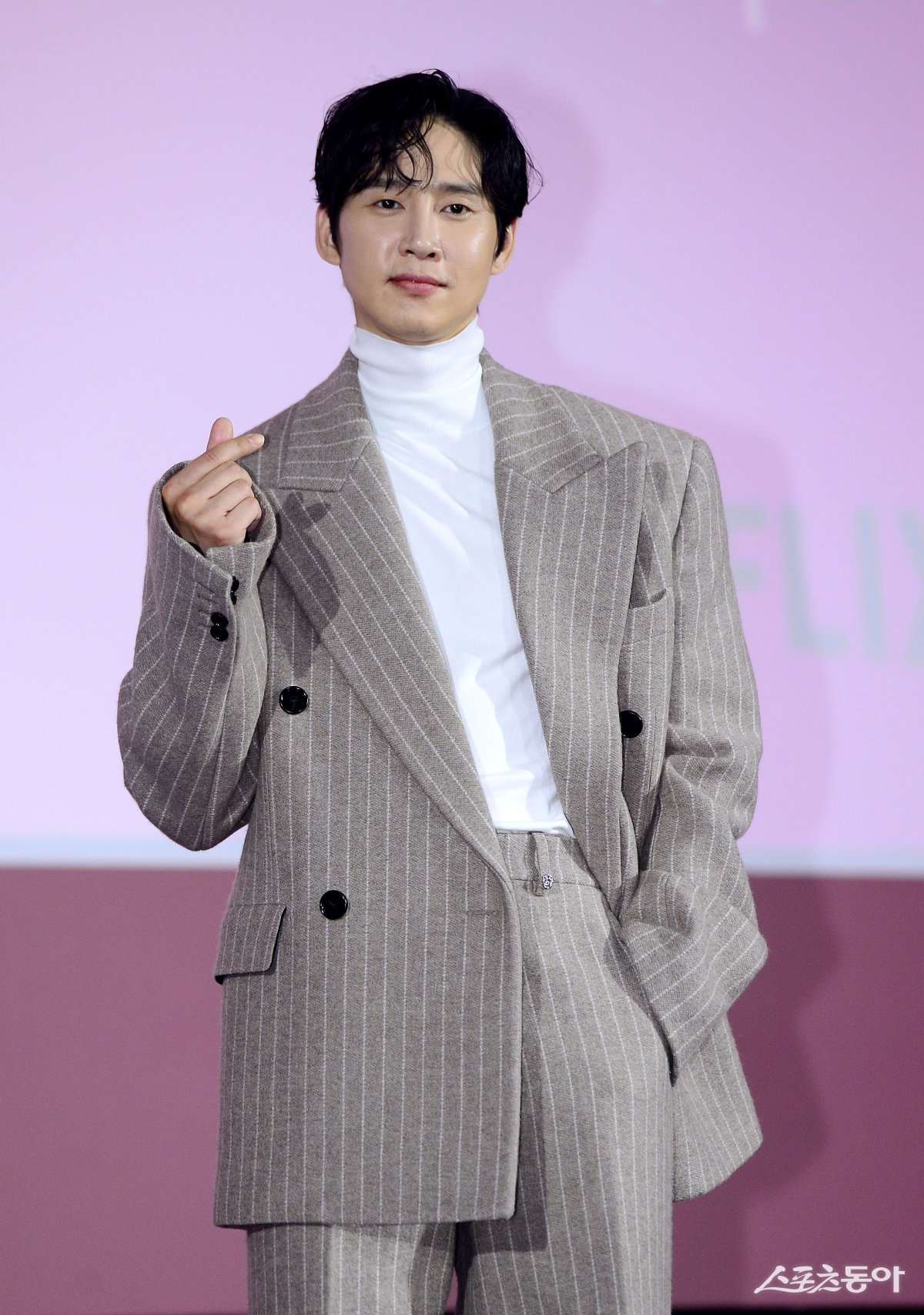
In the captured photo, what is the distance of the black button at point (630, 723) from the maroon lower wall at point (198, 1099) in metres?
0.99

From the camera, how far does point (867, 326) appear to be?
2443 mm

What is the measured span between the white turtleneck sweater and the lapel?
26mm

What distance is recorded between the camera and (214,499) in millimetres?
1375

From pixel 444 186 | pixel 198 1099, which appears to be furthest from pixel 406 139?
pixel 198 1099

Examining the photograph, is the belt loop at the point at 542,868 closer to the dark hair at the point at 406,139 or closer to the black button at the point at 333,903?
the black button at the point at 333,903

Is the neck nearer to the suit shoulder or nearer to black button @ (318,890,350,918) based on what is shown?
the suit shoulder

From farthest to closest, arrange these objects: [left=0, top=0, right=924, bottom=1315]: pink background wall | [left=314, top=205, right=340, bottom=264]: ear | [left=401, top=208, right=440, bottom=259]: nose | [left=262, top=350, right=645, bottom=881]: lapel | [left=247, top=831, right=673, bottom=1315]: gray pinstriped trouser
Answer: [left=0, top=0, right=924, bottom=1315]: pink background wall, [left=314, top=205, right=340, bottom=264]: ear, [left=401, top=208, right=440, bottom=259]: nose, [left=262, top=350, right=645, bottom=881]: lapel, [left=247, top=831, right=673, bottom=1315]: gray pinstriped trouser

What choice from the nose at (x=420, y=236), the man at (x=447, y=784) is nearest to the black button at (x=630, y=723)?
the man at (x=447, y=784)

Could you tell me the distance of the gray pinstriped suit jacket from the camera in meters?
1.31

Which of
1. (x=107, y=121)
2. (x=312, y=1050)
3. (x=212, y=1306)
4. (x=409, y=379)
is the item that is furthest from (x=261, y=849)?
(x=107, y=121)

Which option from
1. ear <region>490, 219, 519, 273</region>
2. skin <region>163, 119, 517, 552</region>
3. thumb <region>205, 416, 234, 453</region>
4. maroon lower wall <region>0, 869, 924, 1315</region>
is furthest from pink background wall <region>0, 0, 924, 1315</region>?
thumb <region>205, 416, 234, 453</region>

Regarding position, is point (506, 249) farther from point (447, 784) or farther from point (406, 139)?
point (447, 784)

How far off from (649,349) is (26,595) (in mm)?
1043

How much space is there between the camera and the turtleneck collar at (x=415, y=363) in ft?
5.15
